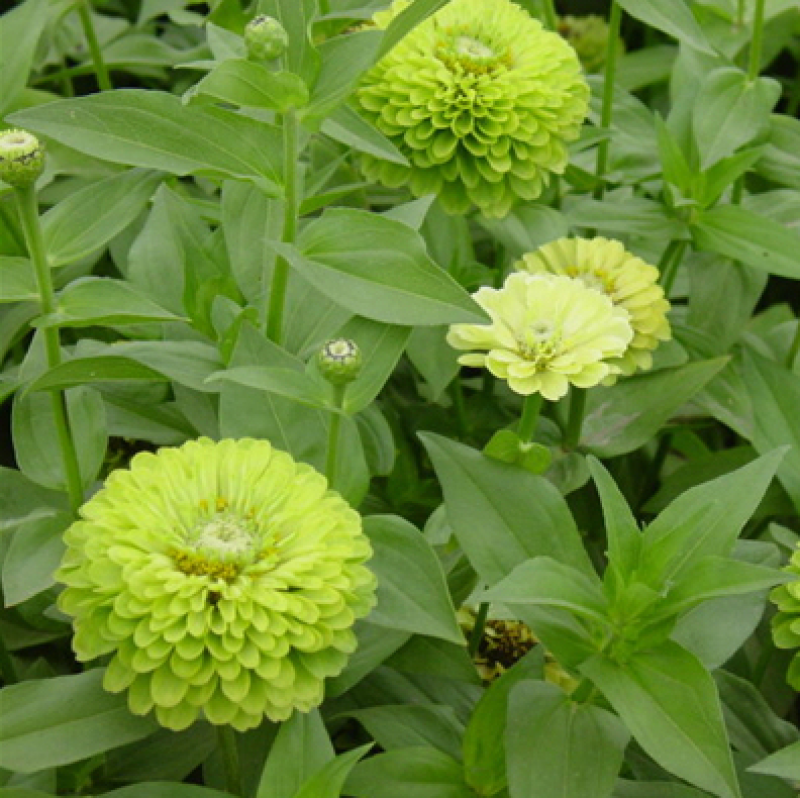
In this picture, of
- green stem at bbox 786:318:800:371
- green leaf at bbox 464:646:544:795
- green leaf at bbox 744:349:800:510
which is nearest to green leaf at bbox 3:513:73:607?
green leaf at bbox 464:646:544:795

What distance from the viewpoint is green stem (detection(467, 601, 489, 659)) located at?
77cm

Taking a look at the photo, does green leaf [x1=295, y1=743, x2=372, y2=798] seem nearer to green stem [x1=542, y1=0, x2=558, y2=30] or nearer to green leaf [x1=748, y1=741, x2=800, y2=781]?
green leaf [x1=748, y1=741, x2=800, y2=781]

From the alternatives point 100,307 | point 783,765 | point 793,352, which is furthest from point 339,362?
point 793,352

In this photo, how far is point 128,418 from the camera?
0.83 meters

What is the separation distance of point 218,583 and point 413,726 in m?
0.18

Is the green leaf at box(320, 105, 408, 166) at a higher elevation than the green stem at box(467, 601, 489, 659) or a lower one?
higher

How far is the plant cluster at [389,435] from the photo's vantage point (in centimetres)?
60

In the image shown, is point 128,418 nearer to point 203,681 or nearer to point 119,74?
point 203,681

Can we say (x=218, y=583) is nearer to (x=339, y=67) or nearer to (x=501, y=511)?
(x=501, y=511)

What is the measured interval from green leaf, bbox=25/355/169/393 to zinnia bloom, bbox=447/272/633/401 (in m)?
0.17

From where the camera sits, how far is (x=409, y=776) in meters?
0.67

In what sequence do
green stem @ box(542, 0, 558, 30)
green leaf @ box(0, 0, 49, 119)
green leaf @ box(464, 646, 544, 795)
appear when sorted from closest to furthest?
green leaf @ box(464, 646, 544, 795) < green leaf @ box(0, 0, 49, 119) < green stem @ box(542, 0, 558, 30)

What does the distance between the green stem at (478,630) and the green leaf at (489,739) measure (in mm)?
80

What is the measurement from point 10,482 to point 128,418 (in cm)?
9
